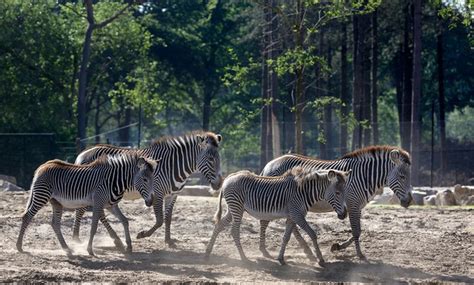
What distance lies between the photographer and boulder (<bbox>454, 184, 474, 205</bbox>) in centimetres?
2222

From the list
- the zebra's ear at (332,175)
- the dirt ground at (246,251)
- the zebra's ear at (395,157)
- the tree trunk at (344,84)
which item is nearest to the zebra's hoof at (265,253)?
the dirt ground at (246,251)

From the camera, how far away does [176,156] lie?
16.4 metres

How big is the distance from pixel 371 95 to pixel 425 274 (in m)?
24.2

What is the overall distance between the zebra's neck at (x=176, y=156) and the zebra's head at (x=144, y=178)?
123 cm

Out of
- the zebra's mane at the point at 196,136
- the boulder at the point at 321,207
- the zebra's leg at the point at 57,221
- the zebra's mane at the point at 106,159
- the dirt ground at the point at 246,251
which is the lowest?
the dirt ground at the point at 246,251

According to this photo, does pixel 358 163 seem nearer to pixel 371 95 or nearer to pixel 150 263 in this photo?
pixel 150 263

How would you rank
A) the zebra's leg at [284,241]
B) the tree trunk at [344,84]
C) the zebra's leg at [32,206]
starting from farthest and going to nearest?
the tree trunk at [344,84]
the zebra's leg at [32,206]
the zebra's leg at [284,241]

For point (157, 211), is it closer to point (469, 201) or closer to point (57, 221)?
point (57, 221)

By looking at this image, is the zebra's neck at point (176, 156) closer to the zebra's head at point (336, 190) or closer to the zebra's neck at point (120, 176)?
the zebra's neck at point (120, 176)

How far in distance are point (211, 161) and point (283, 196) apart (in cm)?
207

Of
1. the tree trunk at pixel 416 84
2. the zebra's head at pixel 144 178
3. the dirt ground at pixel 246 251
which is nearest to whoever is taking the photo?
the dirt ground at pixel 246 251

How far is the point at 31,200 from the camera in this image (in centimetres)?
1510

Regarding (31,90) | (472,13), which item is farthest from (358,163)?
(31,90)

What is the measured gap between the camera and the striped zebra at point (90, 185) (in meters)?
14.9
